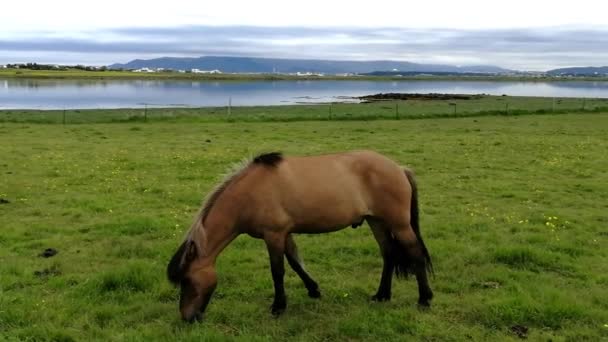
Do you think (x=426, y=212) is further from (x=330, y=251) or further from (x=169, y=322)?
(x=169, y=322)

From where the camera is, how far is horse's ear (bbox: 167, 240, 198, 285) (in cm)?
580

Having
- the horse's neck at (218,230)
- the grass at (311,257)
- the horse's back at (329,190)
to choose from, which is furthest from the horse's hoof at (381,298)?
the horse's neck at (218,230)

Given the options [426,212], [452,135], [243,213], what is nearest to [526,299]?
[243,213]

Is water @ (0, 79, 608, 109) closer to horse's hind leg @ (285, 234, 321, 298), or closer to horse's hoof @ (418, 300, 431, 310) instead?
horse's hind leg @ (285, 234, 321, 298)

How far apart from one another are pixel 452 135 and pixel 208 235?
21.9 meters

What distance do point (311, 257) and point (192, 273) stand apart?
301cm

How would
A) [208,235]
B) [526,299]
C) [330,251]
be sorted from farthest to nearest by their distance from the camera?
[330,251] < [526,299] < [208,235]

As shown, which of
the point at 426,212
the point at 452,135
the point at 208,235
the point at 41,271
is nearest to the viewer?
the point at 208,235

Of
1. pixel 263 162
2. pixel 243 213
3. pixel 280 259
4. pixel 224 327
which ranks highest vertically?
pixel 263 162

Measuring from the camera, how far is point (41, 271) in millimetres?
7883

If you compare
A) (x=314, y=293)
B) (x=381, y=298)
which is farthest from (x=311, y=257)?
(x=381, y=298)

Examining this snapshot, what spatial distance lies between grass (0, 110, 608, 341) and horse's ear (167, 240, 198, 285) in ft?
1.93

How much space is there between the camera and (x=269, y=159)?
20.5ft

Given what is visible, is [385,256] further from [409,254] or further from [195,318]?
[195,318]
